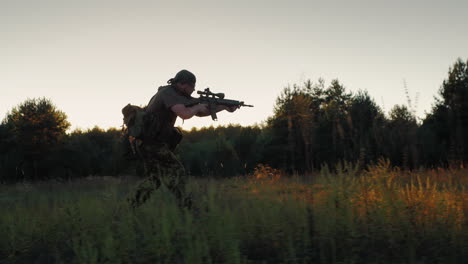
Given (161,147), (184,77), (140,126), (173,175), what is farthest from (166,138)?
(184,77)

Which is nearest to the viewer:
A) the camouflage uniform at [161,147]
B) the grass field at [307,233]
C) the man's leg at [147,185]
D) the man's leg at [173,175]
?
the grass field at [307,233]

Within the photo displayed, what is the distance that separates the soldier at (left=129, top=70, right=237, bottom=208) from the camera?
4312 millimetres

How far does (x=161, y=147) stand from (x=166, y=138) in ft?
0.54

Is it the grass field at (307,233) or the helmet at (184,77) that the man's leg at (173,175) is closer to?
the grass field at (307,233)

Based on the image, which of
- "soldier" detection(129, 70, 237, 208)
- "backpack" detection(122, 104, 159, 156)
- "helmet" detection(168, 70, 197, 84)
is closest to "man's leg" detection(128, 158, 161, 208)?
"soldier" detection(129, 70, 237, 208)

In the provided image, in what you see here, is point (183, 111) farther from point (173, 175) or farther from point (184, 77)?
point (173, 175)

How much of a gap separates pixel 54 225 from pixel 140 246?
4.97 feet

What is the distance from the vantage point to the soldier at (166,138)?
4.31 metres

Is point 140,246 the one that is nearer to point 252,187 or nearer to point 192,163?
point 252,187

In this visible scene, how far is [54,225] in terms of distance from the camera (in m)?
4.45

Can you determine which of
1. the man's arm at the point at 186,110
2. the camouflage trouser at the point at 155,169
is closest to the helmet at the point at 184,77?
the man's arm at the point at 186,110

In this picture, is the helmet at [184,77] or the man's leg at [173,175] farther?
the helmet at [184,77]

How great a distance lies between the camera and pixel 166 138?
15.2 feet

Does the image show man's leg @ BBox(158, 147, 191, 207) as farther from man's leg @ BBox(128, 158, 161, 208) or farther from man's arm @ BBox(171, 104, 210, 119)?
man's arm @ BBox(171, 104, 210, 119)
